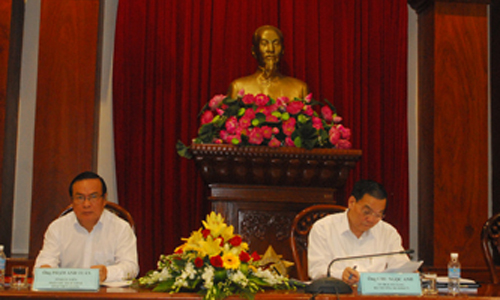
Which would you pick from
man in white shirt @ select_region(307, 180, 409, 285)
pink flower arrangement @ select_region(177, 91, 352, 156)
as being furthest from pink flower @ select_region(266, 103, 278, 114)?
man in white shirt @ select_region(307, 180, 409, 285)

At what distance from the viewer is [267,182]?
136 inches

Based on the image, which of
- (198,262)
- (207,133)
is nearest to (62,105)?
(207,133)

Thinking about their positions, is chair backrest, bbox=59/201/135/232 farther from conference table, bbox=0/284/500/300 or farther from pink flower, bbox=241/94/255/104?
pink flower, bbox=241/94/255/104

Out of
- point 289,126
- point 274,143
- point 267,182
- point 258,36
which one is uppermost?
point 258,36

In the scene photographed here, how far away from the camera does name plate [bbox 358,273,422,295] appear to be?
1.82 m

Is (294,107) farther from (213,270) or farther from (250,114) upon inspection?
(213,270)

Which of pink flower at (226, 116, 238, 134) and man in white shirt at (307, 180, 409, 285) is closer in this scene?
man in white shirt at (307, 180, 409, 285)

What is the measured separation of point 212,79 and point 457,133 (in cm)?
183

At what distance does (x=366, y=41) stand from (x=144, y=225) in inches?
86.5

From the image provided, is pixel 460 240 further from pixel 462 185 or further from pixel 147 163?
pixel 147 163

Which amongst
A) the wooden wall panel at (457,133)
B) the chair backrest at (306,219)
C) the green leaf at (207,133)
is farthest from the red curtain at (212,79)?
the chair backrest at (306,219)

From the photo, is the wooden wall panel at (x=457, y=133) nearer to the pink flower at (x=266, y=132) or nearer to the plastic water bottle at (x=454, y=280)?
the pink flower at (x=266, y=132)

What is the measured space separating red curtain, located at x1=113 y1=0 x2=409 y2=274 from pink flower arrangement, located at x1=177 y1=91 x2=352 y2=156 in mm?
1006

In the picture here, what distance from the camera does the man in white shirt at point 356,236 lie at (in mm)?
2352
